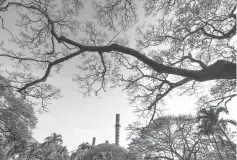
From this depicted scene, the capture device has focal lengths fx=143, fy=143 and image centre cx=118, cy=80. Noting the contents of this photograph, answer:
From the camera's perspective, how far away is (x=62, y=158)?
41125 mm

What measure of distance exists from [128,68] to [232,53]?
5.20 m

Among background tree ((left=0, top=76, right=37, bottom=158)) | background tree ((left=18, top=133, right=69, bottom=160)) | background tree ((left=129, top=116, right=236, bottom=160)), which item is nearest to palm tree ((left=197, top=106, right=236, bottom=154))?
background tree ((left=129, top=116, right=236, bottom=160))

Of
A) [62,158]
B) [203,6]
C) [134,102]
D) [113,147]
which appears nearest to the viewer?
[203,6]

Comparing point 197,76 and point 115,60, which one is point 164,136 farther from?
point 197,76

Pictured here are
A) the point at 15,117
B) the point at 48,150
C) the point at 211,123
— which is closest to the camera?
the point at 15,117

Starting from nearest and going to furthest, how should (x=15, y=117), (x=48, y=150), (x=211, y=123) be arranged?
(x=15, y=117) < (x=211, y=123) < (x=48, y=150)

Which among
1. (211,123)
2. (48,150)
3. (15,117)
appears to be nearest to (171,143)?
(211,123)

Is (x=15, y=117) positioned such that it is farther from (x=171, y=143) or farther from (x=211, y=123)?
(x=211, y=123)

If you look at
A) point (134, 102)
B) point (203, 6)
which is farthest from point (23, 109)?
point (203, 6)

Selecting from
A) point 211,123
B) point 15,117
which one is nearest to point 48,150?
point 15,117

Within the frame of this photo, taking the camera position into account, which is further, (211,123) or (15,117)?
(211,123)

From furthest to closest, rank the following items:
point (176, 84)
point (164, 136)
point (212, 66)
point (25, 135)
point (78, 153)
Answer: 1. point (78, 153)
2. point (164, 136)
3. point (25, 135)
4. point (176, 84)
5. point (212, 66)

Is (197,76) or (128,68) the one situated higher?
(128,68)

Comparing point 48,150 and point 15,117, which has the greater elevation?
point 48,150
